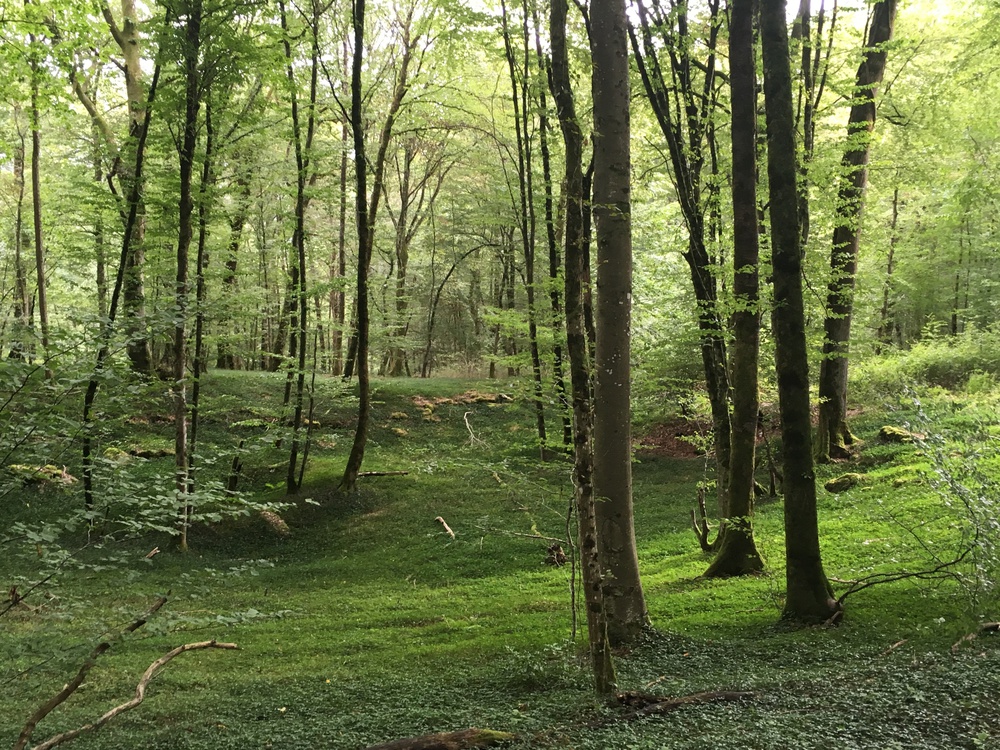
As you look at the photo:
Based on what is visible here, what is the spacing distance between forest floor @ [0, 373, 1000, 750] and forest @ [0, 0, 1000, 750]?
0.05 meters

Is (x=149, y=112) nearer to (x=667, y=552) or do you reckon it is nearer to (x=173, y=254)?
(x=173, y=254)

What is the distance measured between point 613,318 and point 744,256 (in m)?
2.08

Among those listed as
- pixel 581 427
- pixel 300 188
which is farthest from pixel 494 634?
pixel 300 188

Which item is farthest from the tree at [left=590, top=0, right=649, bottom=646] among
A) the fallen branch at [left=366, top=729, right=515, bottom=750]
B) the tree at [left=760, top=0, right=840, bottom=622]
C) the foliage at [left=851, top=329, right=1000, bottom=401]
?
the foliage at [left=851, top=329, right=1000, bottom=401]

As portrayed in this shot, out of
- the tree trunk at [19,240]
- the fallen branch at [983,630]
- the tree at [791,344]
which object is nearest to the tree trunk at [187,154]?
the tree at [791,344]

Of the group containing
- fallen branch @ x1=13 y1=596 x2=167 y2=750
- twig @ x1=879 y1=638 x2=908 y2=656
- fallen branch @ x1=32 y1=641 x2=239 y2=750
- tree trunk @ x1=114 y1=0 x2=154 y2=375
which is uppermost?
tree trunk @ x1=114 y1=0 x2=154 y2=375

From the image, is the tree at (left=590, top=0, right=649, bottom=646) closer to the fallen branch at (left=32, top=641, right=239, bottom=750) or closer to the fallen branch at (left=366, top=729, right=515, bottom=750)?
the fallen branch at (left=366, top=729, right=515, bottom=750)

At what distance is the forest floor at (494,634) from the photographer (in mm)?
3477

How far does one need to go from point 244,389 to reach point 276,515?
6.37 metres

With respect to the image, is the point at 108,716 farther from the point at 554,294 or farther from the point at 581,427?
the point at 554,294

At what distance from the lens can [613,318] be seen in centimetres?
538

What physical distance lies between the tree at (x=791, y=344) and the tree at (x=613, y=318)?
51.9 inches

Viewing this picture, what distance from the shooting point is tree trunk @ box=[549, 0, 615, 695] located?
396cm

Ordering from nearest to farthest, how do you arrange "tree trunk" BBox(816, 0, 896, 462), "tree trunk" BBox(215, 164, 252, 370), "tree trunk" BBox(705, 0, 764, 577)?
"tree trunk" BBox(705, 0, 764, 577), "tree trunk" BBox(816, 0, 896, 462), "tree trunk" BBox(215, 164, 252, 370)
